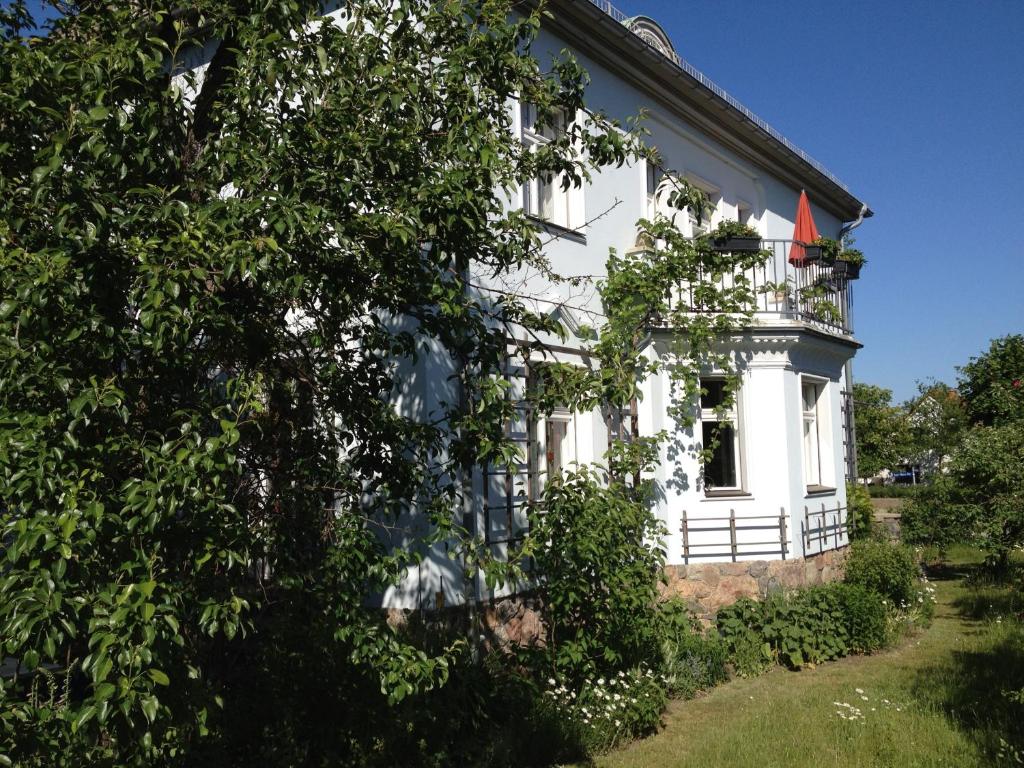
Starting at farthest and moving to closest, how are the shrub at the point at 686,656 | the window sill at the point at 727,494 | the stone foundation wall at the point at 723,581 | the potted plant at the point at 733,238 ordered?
the potted plant at the point at 733,238 < the window sill at the point at 727,494 < the stone foundation wall at the point at 723,581 < the shrub at the point at 686,656

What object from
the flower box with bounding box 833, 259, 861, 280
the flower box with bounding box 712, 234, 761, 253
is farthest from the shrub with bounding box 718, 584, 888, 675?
the flower box with bounding box 833, 259, 861, 280

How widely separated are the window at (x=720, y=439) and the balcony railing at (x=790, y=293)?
1.09 meters

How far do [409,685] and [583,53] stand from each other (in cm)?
812

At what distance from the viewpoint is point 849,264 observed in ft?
44.5

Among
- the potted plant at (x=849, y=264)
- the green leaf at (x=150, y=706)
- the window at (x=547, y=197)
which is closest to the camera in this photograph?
the green leaf at (x=150, y=706)

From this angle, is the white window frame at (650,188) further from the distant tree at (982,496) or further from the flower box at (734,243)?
the distant tree at (982,496)

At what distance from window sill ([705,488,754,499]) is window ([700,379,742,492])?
71 millimetres

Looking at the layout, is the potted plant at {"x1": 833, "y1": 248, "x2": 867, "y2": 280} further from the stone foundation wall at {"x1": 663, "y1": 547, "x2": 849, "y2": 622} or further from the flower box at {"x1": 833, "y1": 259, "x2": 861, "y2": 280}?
the stone foundation wall at {"x1": 663, "y1": 547, "x2": 849, "y2": 622}

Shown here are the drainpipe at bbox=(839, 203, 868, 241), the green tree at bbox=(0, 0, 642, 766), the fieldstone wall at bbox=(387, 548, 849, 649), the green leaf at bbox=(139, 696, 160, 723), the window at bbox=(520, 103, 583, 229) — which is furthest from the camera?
the drainpipe at bbox=(839, 203, 868, 241)

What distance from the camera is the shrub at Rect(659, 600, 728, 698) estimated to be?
791cm

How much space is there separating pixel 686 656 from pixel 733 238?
208 inches

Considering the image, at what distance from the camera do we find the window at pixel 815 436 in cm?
1255

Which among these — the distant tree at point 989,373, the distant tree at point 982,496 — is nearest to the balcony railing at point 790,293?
the distant tree at point 982,496

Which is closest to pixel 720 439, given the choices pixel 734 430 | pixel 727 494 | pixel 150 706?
pixel 734 430
